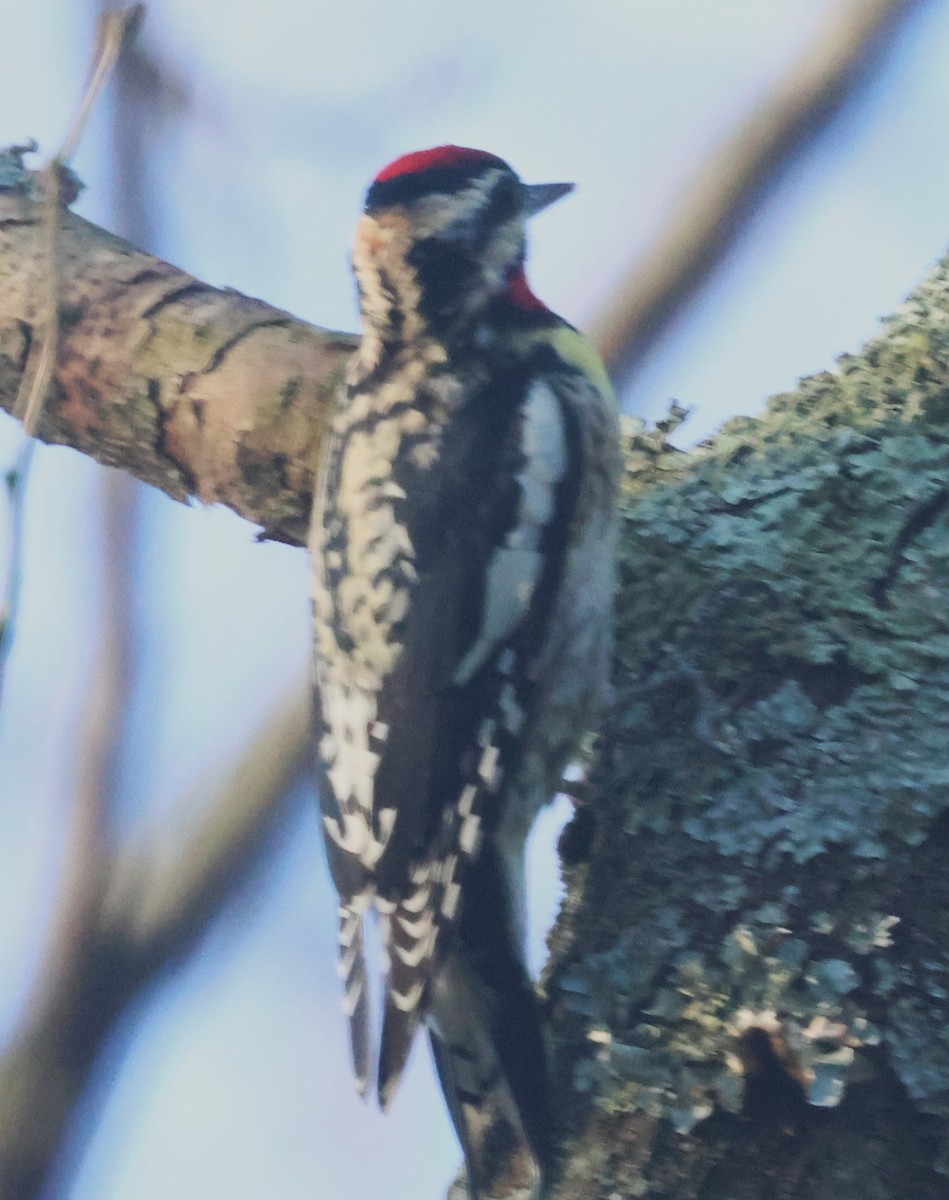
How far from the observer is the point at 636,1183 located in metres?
1.21

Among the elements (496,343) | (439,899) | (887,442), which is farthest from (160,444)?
(887,442)

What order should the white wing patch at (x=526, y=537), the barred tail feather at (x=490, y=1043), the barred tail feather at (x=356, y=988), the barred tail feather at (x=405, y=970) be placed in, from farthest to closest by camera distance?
1. the white wing patch at (x=526, y=537)
2. the barred tail feather at (x=356, y=988)
3. the barred tail feather at (x=405, y=970)
4. the barred tail feather at (x=490, y=1043)

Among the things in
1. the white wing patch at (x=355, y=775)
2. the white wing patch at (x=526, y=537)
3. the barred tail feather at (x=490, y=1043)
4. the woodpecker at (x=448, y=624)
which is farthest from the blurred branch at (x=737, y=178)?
the barred tail feather at (x=490, y=1043)

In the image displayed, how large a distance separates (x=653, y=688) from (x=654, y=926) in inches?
14.1

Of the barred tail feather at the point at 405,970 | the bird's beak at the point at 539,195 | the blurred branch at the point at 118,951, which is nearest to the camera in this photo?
the blurred branch at the point at 118,951

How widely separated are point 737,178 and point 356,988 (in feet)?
4.29

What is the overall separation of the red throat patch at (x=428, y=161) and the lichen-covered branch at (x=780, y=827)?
0.64 m

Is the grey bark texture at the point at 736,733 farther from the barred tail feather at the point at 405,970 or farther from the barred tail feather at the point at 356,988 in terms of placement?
the barred tail feather at the point at 356,988

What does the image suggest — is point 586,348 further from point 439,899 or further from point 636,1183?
point 636,1183

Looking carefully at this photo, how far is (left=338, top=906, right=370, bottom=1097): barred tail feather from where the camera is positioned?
5.40 feet

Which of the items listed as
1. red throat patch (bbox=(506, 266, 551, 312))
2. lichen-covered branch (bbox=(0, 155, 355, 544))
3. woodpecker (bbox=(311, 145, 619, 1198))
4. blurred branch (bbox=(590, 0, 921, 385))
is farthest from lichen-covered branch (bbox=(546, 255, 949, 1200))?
lichen-covered branch (bbox=(0, 155, 355, 544))

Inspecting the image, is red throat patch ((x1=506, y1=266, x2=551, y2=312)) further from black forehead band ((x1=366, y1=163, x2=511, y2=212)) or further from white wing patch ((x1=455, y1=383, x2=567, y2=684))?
white wing patch ((x1=455, y1=383, x2=567, y2=684))

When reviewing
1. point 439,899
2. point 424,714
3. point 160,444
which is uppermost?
point 160,444

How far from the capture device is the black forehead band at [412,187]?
2082 mm
